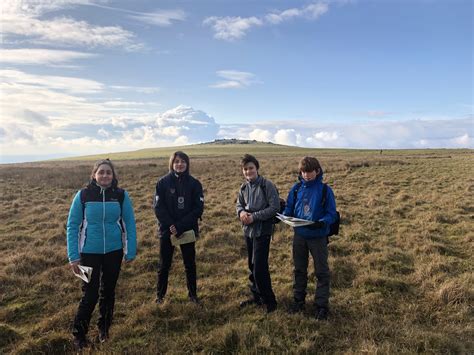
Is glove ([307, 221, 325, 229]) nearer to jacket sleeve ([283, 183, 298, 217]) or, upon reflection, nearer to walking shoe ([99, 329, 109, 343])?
jacket sleeve ([283, 183, 298, 217])

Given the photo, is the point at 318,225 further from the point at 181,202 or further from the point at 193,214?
the point at 181,202

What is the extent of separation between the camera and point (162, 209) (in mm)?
5879

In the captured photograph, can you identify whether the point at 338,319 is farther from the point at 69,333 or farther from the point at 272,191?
the point at 69,333

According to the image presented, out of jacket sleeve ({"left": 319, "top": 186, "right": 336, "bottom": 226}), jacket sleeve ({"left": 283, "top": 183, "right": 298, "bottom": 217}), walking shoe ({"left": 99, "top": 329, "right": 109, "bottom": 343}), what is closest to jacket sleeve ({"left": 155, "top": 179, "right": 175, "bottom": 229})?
walking shoe ({"left": 99, "top": 329, "right": 109, "bottom": 343})

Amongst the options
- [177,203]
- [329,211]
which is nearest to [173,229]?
[177,203]

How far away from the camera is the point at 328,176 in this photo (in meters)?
23.0

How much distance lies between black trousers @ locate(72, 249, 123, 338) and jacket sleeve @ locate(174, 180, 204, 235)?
3.74 ft

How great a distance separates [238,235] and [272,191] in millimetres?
4951

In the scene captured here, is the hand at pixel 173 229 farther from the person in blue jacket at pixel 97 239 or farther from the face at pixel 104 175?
the face at pixel 104 175

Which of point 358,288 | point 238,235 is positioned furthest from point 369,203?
point 358,288

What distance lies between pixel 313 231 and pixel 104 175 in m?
3.17

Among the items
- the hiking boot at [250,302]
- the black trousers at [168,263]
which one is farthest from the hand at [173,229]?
the hiking boot at [250,302]

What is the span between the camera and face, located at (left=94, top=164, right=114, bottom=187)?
15.6 feet

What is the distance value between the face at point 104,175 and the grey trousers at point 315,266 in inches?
118
